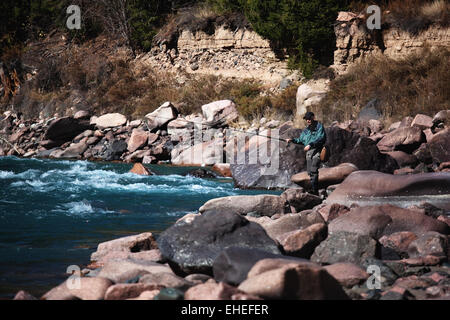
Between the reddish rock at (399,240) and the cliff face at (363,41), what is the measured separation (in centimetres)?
1432

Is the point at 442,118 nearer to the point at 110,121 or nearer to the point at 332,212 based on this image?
the point at 332,212

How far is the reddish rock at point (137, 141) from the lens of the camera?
19244mm

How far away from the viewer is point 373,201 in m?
8.12

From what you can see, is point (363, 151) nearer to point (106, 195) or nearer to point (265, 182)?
point (265, 182)

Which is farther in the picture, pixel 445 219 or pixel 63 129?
pixel 63 129

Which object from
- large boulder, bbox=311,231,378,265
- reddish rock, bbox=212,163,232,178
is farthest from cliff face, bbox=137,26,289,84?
large boulder, bbox=311,231,378,265

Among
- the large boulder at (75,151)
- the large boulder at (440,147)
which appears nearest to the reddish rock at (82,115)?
the large boulder at (75,151)

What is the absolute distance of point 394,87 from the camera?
56.9 ft

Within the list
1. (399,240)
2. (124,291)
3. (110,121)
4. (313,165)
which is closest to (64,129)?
(110,121)

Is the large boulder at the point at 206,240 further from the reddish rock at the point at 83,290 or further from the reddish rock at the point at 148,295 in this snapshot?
the reddish rock at the point at 148,295

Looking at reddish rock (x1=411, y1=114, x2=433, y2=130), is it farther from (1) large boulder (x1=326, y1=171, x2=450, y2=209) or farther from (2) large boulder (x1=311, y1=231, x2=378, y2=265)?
(2) large boulder (x1=311, y1=231, x2=378, y2=265)

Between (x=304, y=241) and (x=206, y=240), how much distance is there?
3.36 ft
